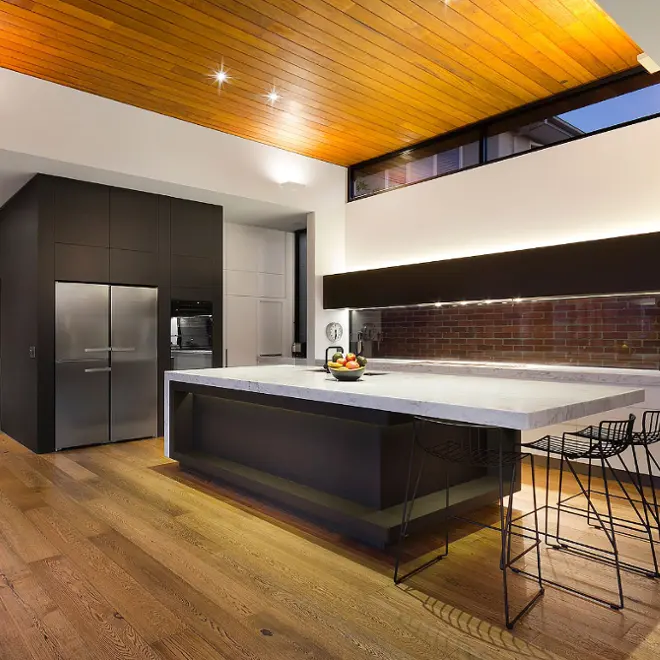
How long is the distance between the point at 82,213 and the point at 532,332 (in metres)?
4.26

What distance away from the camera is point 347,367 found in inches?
131

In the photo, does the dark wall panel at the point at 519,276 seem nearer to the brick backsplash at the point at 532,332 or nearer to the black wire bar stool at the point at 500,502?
the brick backsplash at the point at 532,332

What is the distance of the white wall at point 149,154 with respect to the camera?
4.36 metres

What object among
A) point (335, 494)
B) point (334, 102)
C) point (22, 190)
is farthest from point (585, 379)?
point (22, 190)

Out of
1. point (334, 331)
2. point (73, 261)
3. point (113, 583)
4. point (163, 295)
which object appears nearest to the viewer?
A: point (113, 583)

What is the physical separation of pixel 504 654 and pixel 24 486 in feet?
11.2

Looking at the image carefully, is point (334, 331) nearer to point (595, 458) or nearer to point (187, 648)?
point (595, 458)

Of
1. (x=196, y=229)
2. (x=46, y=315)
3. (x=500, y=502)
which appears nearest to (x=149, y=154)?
(x=196, y=229)

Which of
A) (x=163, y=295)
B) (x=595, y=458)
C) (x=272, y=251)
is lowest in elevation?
(x=595, y=458)

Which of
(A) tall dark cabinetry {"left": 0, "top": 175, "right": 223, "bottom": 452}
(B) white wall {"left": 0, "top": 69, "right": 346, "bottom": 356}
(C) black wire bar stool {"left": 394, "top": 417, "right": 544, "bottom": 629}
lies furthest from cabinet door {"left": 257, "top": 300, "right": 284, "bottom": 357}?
(C) black wire bar stool {"left": 394, "top": 417, "right": 544, "bottom": 629}

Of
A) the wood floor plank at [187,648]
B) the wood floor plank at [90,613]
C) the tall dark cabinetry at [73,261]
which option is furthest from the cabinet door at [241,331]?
the wood floor plank at [187,648]

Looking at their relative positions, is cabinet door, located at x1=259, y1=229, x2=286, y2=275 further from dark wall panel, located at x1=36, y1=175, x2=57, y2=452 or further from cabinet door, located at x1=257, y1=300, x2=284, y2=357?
dark wall panel, located at x1=36, y1=175, x2=57, y2=452

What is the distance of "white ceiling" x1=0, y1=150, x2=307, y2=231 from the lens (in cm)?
462

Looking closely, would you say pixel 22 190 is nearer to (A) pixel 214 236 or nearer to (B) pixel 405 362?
(A) pixel 214 236
